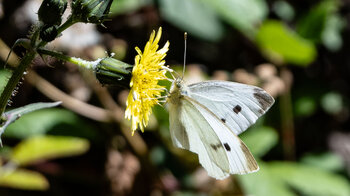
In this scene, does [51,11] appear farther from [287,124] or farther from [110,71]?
[287,124]

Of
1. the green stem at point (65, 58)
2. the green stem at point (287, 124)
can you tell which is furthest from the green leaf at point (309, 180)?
the green stem at point (65, 58)

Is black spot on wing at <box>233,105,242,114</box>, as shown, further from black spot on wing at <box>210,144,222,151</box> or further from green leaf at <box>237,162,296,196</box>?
green leaf at <box>237,162,296,196</box>

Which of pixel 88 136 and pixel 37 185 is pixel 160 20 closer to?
pixel 88 136

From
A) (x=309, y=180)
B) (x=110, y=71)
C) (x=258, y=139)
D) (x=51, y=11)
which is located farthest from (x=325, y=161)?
(x=51, y=11)

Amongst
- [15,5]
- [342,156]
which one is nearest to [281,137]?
[342,156]

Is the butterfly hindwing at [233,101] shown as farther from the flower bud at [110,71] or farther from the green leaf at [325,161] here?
the green leaf at [325,161]
